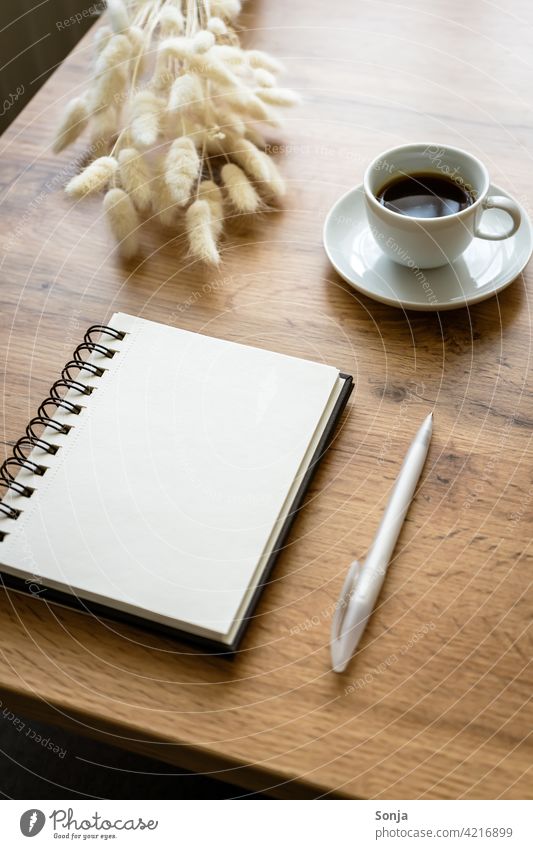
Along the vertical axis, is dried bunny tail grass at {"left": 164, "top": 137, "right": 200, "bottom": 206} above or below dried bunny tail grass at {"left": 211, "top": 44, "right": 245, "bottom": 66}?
below

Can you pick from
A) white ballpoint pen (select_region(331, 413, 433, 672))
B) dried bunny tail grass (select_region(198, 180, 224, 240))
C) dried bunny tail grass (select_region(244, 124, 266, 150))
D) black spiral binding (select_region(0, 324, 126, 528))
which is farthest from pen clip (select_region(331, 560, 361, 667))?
dried bunny tail grass (select_region(244, 124, 266, 150))

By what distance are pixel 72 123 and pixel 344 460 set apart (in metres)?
0.46

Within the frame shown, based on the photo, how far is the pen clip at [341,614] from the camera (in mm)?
515

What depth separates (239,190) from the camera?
764mm

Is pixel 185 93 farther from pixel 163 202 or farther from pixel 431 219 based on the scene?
pixel 431 219

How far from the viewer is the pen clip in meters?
0.51

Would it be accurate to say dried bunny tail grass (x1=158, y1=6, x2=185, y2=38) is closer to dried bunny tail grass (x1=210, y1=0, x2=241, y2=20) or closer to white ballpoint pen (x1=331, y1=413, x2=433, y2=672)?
dried bunny tail grass (x1=210, y1=0, x2=241, y2=20)

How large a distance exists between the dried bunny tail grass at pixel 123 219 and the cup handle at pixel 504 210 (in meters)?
0.30

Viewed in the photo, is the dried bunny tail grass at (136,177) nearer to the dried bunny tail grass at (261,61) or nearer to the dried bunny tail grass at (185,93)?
the dried bunny tail grass at (185,93)

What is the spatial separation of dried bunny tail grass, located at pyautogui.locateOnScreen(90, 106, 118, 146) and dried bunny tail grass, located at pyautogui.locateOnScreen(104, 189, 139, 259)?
97 mm

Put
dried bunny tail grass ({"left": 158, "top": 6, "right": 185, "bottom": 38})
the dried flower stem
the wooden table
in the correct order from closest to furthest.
Answer: the wooden table, the dried flower stem, dried bunny tail grass ({"left": 158, "top": 6, "right": 185, "bottom": 38})

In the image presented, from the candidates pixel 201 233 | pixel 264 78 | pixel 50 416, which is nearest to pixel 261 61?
pixel 264 78

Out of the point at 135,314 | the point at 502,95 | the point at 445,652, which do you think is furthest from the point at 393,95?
the point at 445,652

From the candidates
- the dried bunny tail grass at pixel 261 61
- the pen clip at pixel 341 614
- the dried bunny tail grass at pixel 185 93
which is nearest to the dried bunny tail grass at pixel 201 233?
the dried bunny tail grass at pixel 185 93
